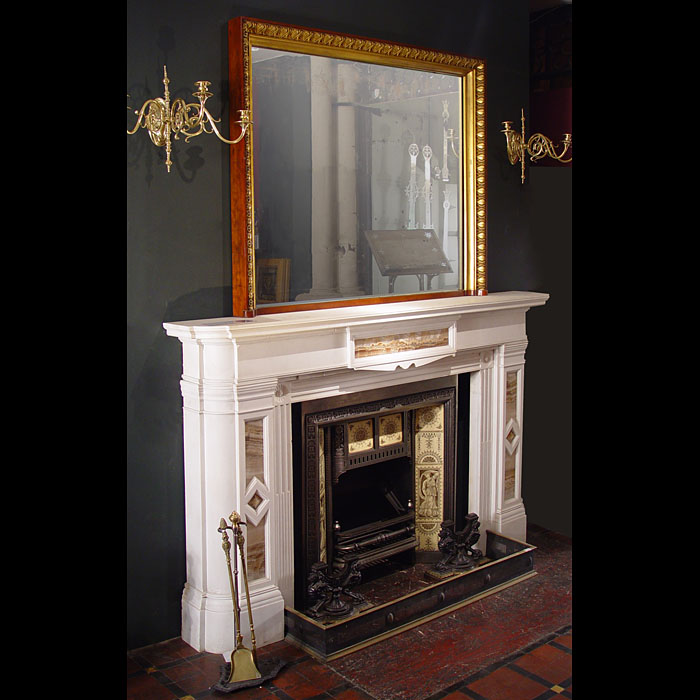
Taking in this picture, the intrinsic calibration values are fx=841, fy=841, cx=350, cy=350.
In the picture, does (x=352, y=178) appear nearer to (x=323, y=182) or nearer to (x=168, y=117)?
(x=323, y=182)

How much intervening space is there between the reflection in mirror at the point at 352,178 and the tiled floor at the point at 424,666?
1.49 m

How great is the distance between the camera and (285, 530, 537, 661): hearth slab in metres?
3.43

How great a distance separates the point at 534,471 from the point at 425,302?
1.57 m

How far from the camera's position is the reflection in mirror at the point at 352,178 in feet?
11.5

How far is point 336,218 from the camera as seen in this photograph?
150 inches

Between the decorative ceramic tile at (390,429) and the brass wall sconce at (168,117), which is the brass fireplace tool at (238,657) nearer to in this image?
the decorative ceramic tile at (390,429)

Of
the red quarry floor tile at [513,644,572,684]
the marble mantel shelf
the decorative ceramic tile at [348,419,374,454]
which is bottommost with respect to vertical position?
the red quarry floor tile at [513,644,572,684]

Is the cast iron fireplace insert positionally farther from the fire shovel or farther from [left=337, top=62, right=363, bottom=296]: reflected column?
[left=337, top=62, right=363, bottom=296]: reflected column

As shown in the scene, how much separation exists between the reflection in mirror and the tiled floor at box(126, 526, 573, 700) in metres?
1.49

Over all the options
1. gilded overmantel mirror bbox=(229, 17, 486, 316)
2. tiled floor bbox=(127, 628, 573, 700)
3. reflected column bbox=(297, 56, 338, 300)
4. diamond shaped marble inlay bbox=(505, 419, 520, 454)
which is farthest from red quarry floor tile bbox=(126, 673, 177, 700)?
diamond shaped marble inlay bbox=(505, 419, 520, 454)

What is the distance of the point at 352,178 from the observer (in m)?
3.85

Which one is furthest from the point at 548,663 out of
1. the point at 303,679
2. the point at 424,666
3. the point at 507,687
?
the point at 303,679
